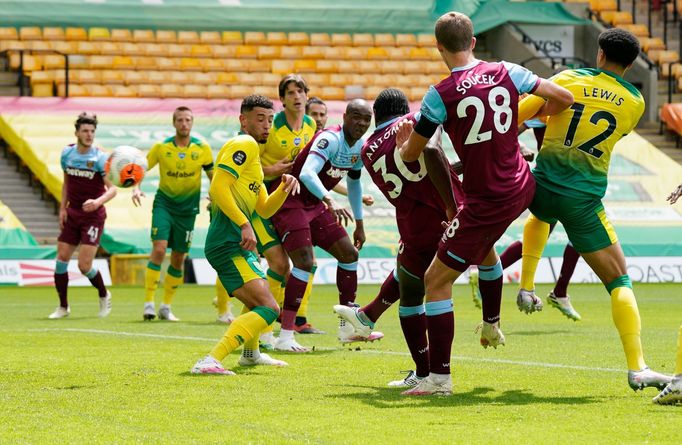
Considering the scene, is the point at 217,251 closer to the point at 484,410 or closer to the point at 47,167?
the point at 484,410

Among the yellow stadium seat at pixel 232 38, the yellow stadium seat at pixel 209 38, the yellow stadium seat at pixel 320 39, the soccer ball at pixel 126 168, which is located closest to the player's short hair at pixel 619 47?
the soccer ball at pixel 126 168

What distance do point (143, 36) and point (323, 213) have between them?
20.6 metres

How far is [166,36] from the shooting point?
31547 mm

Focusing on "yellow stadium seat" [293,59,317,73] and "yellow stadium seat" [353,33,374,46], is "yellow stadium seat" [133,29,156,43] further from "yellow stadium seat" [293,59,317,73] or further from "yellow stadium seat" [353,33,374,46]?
"yellow stadium seat" [353,33,374,46]

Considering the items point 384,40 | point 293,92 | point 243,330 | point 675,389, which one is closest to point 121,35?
point 384,40

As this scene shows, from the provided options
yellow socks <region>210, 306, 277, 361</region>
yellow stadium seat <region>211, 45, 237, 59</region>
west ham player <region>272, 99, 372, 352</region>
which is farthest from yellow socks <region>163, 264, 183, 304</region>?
yellow stadium seat <region>211, 45, 237, 59</region>

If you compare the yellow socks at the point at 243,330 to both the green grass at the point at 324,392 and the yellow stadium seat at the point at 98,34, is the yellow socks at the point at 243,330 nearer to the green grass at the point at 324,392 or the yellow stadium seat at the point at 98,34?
the green grass at the point at 324,392

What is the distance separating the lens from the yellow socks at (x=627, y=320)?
7.47 metres

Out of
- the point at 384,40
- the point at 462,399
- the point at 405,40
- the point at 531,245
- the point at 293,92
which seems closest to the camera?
the point at 462,399

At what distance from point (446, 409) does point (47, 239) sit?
18.7m

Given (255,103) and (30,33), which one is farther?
(30,33)

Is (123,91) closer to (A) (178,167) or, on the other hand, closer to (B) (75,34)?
(B) (75,34)

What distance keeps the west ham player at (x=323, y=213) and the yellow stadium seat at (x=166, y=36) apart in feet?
67.3

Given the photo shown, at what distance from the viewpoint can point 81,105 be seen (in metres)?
28.0
